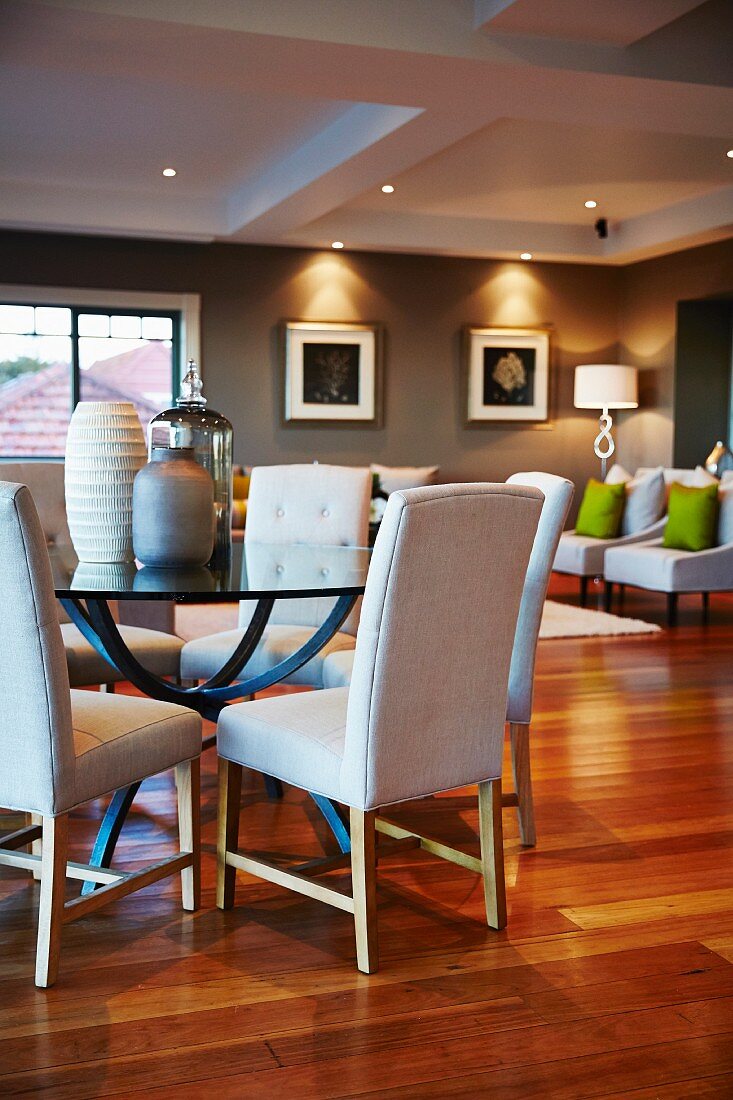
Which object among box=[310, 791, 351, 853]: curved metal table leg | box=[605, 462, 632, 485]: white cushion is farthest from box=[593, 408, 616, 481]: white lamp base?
box=[310, 791, 351, 853]: curved metal table leg

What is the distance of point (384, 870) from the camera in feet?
9.41

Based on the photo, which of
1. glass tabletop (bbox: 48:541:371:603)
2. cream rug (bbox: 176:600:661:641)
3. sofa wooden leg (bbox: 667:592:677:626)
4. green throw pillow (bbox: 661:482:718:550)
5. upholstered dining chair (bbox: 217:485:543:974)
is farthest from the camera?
green throw pillow (bbox: 661:482:718:550)

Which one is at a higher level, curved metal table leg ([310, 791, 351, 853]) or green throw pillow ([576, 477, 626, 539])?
green throw pillow ([576, 477, 626, 539])

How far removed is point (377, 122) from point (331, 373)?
3.72m

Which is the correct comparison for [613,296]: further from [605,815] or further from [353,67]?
[605,815]

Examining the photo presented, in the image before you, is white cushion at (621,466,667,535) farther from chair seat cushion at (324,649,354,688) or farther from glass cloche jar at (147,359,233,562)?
glass cloche jar at (147,359,233,562)

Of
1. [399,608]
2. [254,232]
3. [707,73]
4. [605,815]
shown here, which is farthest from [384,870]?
[254,232]

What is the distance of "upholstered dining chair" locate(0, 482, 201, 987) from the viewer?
2037 mm

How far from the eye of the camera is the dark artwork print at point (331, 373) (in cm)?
918

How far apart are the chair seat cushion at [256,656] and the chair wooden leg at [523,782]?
66 cm

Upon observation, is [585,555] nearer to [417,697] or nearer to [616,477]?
[616,477]

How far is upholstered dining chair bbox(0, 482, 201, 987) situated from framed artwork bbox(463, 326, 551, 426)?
24.6 ft

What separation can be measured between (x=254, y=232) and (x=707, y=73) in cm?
450

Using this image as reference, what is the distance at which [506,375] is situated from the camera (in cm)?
970
